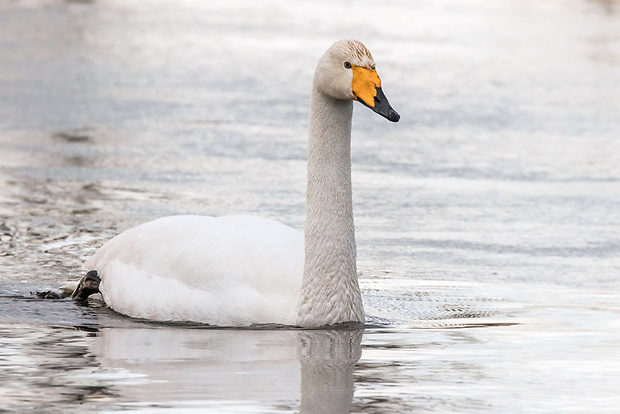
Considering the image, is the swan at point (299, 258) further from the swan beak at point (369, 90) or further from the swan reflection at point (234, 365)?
the swan reflection at point (234, 365)

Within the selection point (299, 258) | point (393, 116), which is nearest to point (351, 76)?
point (393, 116)

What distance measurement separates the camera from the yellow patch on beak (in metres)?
7.07

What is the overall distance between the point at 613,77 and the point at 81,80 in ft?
25.0

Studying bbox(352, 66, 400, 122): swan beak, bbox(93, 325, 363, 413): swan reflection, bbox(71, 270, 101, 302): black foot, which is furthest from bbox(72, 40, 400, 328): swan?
bbox(71, 270, 101, 302): black foot

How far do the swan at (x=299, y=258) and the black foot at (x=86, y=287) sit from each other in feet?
1.26

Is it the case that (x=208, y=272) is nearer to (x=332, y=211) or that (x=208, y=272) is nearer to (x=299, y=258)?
(x=299, y=258)

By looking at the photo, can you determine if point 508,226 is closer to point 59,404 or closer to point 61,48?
point 59,404

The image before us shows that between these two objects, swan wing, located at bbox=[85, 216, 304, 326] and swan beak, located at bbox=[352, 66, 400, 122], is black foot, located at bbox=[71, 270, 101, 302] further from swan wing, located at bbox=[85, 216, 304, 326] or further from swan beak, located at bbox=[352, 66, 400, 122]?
swan beak, located at bbox=[352, 66, 400, 122]

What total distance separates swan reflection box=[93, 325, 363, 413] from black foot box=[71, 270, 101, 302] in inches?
32.5

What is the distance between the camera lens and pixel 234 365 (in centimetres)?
623

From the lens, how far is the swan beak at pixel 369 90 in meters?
7.04

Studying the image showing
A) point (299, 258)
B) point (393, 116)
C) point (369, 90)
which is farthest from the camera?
point (299, 258)

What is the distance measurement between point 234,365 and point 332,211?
4.77 feet

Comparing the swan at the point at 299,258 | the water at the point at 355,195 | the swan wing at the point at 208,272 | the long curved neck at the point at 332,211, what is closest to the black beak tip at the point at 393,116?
the swan at the point at 299,258
